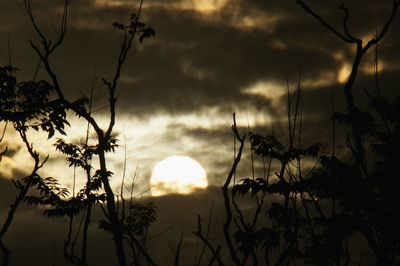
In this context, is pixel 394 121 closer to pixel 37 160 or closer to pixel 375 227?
pixel 375 227

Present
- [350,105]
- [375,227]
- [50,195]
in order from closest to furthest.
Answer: [350,105]
[375,227]
[50,195]

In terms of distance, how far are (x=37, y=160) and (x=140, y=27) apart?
468 centimetres

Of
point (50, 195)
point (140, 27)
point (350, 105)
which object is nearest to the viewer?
point (350, 105)

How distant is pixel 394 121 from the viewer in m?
13.3

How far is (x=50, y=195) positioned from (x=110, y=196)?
446cm

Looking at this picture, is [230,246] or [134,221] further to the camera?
[134,221]

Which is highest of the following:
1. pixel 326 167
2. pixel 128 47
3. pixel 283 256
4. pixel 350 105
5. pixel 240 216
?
pixel 128 47

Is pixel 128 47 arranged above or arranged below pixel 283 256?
above

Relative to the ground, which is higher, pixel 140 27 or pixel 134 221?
pixel 140 27

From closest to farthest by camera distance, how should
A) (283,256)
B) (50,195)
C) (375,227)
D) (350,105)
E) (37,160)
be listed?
(350,105)
(375,227)
(283,256)
(37,160)
(50,195)

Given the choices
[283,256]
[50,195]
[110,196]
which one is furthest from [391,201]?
[50,195]

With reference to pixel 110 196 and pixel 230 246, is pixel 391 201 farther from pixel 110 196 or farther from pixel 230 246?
pixel 110 196

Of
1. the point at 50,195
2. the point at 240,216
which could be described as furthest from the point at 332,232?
the point at 50,195

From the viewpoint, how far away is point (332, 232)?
42.2 feet
